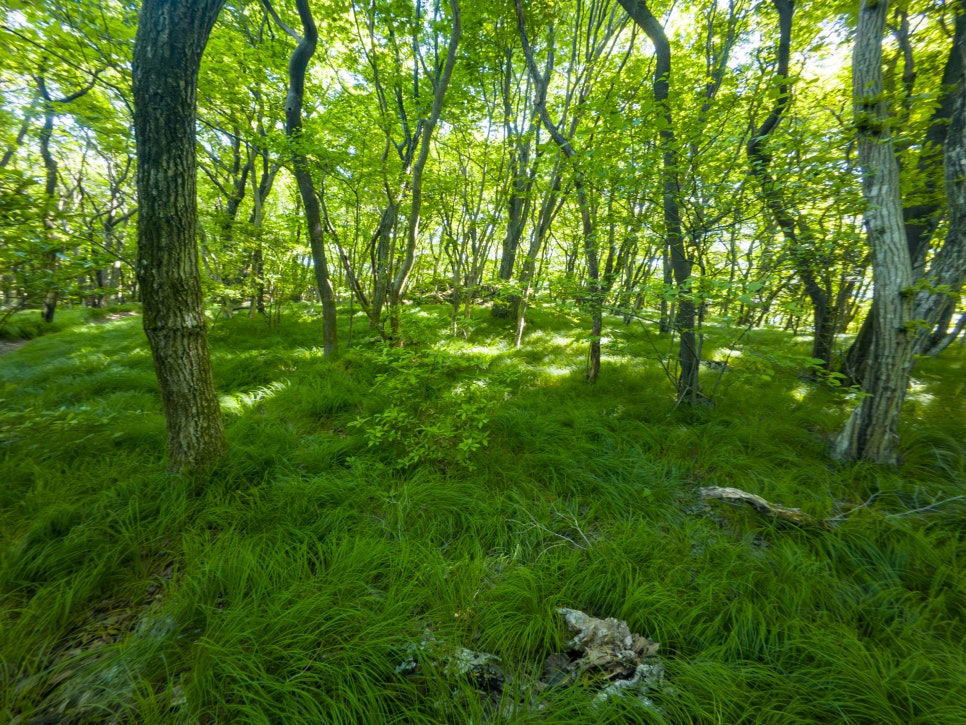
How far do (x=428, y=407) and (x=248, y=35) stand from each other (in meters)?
9.46

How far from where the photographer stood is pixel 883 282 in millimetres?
2809

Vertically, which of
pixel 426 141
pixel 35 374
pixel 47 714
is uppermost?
pixel 426 141

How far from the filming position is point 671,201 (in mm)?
3475

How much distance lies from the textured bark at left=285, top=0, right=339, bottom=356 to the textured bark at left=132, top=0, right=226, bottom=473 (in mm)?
2456

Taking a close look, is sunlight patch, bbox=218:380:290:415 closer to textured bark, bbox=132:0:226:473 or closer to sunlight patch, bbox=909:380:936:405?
textured bark, bbox=132:0:226:473

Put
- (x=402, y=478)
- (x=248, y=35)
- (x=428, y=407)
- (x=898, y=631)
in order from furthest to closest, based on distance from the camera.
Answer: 1. (x=248, y=35)
2. (x=428, y=407)
3. (x=402, y=478)
4. (x=898, y=631)

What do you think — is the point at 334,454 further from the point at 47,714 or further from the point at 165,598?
the point at 47,714

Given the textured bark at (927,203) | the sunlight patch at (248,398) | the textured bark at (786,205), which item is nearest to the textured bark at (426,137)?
the sunlight patch at (248,398)

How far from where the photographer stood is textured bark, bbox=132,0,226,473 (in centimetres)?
196

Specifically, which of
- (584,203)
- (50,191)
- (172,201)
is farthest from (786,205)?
(50,191)

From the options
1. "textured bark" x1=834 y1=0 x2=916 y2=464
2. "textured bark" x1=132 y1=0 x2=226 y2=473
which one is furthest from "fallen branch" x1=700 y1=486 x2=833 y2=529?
"textured bark" x1=132 y1=0 x2=226 y2=473

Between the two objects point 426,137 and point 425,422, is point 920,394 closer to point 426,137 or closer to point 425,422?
point 425,422

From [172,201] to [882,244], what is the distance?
5682mm

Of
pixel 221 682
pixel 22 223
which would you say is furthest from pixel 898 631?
pixel 22 223
